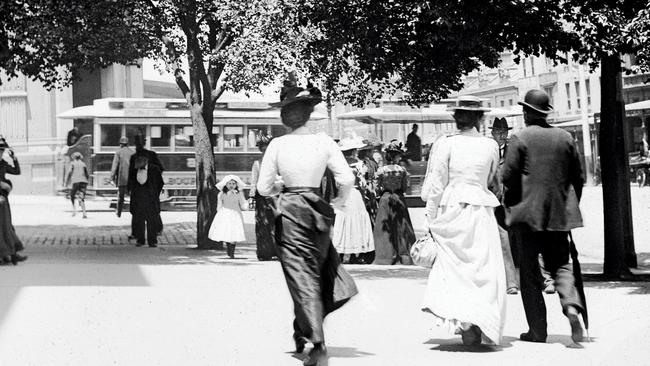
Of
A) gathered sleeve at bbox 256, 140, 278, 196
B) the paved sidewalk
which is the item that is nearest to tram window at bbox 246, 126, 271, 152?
the paved sidewalk

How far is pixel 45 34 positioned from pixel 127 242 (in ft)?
14.9

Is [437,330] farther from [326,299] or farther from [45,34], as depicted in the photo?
[45,34]

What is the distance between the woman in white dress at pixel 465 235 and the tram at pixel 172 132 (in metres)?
23.4

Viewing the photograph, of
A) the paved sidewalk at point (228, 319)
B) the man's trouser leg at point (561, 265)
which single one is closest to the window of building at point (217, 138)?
the paved sidewalk at point (228, 319)

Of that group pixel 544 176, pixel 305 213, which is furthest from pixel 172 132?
pixel 305 213

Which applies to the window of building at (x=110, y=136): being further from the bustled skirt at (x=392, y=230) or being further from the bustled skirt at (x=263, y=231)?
the bustled skirt at (x=392, y=230)

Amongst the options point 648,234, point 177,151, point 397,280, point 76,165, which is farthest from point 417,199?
point 397,280

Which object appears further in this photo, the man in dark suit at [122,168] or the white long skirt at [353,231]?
the man in dark suit at [122,168]

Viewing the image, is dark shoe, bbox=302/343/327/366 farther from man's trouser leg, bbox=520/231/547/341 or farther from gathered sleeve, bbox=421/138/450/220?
man's trouser leg, bbox=520/231/547/341

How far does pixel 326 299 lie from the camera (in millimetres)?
8117

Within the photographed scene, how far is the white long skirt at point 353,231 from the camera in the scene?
56.1 feet

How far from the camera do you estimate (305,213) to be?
8.09 meters

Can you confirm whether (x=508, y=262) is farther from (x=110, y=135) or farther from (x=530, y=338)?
(x=110, y=135)

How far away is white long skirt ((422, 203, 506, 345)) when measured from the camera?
848 cm
